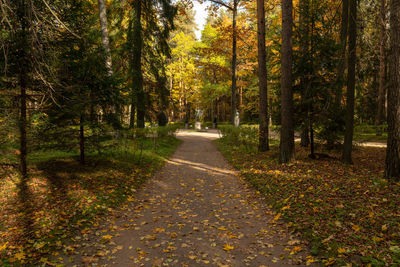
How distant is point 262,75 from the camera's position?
1133 cm

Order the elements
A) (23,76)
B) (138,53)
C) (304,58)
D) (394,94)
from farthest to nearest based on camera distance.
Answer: (138,53) < (304,58) < (23,76) < (394,94)

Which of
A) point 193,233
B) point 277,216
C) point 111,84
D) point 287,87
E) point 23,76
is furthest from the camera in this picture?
point 287,87

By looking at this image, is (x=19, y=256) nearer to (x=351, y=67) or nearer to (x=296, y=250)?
(x=296, y=250)

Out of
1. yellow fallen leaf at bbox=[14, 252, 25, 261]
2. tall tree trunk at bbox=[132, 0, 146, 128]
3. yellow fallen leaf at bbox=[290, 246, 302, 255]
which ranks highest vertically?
tall tree trunk at bbox=[132, 0, 146, 128]

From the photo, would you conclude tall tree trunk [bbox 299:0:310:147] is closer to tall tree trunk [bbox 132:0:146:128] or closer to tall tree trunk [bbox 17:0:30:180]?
tall tree trunk [bbox 17:0:30:180]

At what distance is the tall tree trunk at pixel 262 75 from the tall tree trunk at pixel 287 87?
2.62 m

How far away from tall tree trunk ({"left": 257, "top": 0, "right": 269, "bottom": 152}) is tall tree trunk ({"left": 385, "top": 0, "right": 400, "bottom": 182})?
588 centimetres

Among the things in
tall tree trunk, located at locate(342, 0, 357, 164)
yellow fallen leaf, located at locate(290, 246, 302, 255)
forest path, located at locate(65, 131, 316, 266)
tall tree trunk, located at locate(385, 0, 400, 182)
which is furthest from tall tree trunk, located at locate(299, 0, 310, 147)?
yellow fallen leaf, located at locate(290, 246, 302, 255)

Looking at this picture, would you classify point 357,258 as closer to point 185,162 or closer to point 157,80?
point 185,162

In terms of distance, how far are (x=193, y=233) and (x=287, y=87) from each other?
6315 millimetres

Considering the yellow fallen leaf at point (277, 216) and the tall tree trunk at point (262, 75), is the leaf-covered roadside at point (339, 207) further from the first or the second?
the tall tree trunk at point (262, 75)

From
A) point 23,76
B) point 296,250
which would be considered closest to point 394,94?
point 296,250

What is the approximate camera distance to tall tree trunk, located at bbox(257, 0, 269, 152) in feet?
36.5

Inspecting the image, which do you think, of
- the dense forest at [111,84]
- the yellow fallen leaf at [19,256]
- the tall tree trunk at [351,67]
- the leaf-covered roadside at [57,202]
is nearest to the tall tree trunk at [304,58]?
the dense forest at [111,84]
